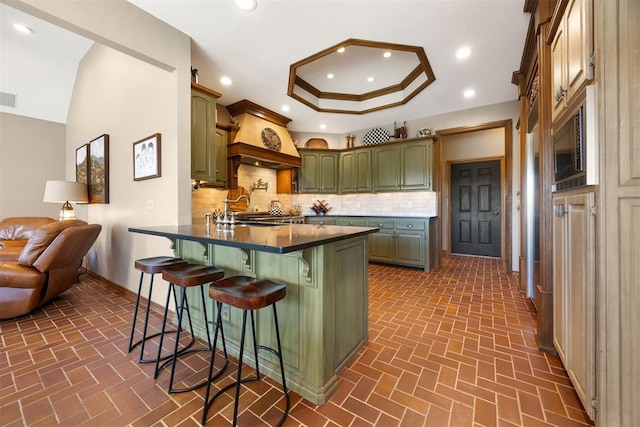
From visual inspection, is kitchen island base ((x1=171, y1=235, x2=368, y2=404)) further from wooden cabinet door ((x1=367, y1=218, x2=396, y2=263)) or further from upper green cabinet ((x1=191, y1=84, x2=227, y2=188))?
wooden cabinet door ((x1=367, y1=218, x2=396, y2=263))

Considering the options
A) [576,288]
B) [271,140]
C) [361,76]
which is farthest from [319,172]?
[576,288]

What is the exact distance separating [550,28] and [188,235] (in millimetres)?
2805

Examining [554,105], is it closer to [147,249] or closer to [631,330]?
[631,330]

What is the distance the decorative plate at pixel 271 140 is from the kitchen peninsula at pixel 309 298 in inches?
115

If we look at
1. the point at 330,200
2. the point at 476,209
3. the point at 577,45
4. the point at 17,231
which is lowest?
the point at 17,231

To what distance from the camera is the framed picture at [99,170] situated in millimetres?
3482

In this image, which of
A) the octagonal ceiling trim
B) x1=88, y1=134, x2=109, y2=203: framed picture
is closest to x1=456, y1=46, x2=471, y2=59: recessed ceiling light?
the octagonal ceiling trim

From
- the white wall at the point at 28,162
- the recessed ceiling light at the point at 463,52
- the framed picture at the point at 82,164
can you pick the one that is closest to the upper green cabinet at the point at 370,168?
the recessed ceiling light at the point at 463,52

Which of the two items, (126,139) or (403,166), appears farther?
(403,166)

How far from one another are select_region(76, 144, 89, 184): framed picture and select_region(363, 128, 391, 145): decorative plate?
A: 4876mm

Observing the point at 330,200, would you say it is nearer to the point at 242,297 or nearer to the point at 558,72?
the point at 558,72

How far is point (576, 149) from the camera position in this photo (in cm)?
124

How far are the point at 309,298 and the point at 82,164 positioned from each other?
4.90 m

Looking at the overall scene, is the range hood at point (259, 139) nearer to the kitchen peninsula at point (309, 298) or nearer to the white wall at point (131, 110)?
the white wall at point (131, 110)
